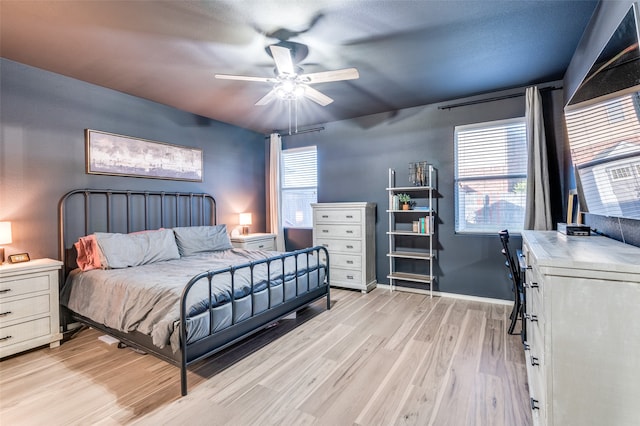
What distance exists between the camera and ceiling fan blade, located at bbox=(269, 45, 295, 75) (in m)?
2.22

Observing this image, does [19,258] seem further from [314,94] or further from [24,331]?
[314,94]

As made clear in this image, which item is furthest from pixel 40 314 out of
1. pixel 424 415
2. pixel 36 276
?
pixel 424 415

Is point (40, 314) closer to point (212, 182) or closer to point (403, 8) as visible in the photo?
point (212, 182)

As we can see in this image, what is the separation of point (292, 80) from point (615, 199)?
7.99ft

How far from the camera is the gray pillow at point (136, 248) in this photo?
2893mm

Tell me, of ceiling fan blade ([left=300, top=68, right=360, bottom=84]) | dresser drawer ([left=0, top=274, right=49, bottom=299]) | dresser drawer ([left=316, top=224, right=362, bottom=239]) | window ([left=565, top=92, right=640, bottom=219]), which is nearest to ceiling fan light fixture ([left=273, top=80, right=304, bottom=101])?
ceiling fan blade ([left=300, top=68, right=360, bottom=84])

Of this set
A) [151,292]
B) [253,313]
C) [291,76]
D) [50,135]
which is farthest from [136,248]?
[291,76]

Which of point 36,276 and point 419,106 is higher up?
point 419,106

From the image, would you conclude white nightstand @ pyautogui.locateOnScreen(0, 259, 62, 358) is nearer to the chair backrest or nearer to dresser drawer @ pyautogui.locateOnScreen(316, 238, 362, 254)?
dresser drawer @ pyautogui.locateOnScreen(316, 238, 362, 254)

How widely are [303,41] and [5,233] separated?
120 inches

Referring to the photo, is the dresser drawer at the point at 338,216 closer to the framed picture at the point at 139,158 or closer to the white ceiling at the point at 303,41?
the white ceiling at the point at 303,41

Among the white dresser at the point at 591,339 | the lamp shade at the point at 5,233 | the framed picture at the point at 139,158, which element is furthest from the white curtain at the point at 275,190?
the white dresser at the point at 591,339

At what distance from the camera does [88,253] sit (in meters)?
2.95

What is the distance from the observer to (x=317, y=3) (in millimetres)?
2020
